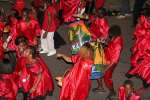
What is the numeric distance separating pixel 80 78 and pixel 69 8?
6.81 metres

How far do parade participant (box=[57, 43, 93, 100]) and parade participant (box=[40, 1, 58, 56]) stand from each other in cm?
412

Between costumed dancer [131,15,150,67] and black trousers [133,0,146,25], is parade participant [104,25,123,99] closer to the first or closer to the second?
costumed dancer [131,15,150,67]

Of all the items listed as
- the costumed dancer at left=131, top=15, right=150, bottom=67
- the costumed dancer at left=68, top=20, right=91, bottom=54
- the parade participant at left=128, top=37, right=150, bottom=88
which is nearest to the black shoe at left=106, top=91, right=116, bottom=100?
the parade participant at left=128, top=37, right=150, bottom=88

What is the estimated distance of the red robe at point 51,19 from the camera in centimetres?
1443

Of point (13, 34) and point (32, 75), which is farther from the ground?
point (13, 34)

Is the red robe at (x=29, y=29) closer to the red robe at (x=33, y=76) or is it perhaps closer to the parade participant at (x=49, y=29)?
the parade participant at (x=49, y=29)

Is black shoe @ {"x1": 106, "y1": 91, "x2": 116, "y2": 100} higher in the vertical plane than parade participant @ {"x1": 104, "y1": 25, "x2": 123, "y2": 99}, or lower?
lower

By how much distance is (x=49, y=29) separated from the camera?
1467cm

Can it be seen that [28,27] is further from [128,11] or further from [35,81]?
[128,11]

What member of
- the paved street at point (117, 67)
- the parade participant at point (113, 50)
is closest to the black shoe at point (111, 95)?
the paved street at point (117, 67)

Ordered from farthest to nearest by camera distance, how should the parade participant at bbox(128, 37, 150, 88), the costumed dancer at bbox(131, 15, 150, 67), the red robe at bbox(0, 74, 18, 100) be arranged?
the costumed dancer at bbox(131, 15, 150, 67) → the parade participant at bbox(128, 37, 150, 88) → the red robe at bbox(0, 74, 18, 100)

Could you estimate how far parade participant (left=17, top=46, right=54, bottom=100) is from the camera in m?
10.6

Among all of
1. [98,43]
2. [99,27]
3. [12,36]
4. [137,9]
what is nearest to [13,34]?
[12,36]

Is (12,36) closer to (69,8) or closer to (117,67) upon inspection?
(117,67)
